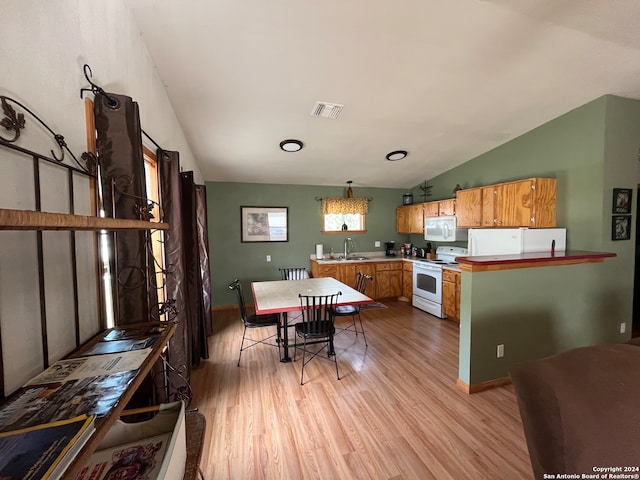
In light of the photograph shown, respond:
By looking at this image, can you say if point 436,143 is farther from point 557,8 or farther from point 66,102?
point 66,102

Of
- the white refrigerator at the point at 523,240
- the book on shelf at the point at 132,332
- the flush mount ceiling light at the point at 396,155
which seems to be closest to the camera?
the book on shelf at the point at 132,332

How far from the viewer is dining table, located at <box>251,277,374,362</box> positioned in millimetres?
2564

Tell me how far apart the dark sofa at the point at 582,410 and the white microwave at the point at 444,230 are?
3.59m

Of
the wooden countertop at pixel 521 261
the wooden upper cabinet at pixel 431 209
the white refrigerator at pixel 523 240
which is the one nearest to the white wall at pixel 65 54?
the wooden countertop at pixel 521 261

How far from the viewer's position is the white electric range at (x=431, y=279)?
4.17 m

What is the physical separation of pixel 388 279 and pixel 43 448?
492cm

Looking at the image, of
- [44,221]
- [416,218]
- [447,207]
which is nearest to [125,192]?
[44,221]

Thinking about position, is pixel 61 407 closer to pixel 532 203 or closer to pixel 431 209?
pixel 532 203

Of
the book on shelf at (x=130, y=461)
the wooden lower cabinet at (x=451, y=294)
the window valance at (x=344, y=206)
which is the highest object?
the window valance at (x=344, y=206)

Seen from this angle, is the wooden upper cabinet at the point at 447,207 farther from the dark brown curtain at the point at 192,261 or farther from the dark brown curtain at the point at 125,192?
the dark brown curtain at the point at 125,192

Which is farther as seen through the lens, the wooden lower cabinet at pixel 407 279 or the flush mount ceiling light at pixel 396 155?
the wooden lower cabinet at pixel 407 279

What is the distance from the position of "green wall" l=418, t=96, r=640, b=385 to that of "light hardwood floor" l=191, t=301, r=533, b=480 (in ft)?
1.41

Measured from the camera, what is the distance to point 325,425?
77.7 inches

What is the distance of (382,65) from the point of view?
216 cm
